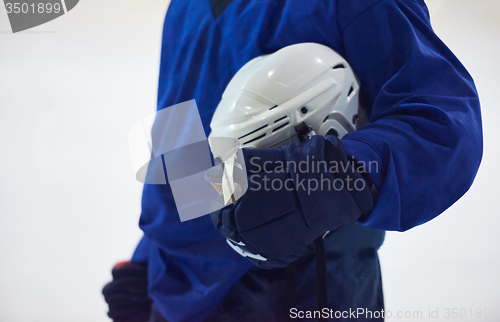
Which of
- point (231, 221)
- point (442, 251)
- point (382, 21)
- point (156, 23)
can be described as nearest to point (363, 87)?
point (382, 21)

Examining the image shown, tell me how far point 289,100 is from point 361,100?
0.41 ft

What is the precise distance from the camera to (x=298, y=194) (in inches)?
15.0

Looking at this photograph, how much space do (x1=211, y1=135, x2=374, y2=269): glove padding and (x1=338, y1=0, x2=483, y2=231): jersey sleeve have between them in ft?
0.08

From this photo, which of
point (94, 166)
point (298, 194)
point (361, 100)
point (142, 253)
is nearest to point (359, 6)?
point (361, 100)

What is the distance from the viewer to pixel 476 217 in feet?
2.93

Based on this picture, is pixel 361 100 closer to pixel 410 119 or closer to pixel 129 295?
pixel 410 119

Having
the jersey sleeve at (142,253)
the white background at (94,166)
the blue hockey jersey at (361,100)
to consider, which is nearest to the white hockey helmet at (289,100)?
the blue hockey jersey at (361,100)

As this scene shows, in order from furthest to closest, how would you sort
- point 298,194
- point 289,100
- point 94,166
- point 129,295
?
point 94,166 < point 129,295 < point 289,100 < point 298,194

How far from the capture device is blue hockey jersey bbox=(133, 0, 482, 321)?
1.36 feet

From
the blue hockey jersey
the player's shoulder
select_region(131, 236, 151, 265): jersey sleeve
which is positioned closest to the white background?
select_region(131, 236, 151, 265): jersey sleeve

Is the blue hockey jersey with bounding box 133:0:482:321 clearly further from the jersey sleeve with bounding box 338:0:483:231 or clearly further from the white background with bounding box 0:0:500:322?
the white background with bounding box 0:0:500:322

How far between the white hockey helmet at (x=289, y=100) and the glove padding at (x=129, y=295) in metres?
0.36

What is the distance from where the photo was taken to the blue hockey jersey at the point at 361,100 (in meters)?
0.42

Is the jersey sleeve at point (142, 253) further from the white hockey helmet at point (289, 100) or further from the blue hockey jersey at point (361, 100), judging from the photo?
the white hockey helmet at point (289, 100)
